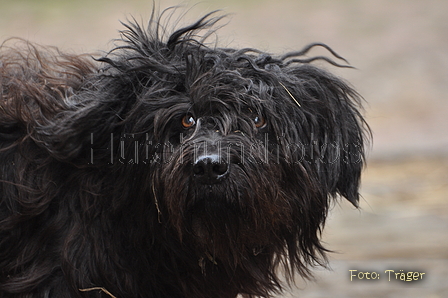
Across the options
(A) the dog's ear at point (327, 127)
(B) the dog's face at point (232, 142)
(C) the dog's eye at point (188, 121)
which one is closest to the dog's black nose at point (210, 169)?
(B) the dog's face at point (232, 142)

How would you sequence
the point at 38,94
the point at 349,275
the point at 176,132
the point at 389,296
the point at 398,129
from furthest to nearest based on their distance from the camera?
the point at 398,129, the point at 349,275, the point at 389,296, the point at 38,94, the point at 176,132

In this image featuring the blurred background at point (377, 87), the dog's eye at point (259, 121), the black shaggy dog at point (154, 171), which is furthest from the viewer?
the blurred background at point (377, 87)

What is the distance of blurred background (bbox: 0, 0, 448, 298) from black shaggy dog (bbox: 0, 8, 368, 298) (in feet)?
2.15

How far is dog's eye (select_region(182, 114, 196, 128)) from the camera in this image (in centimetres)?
350

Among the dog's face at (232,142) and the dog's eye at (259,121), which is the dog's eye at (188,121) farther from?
the dog's eye at (259,121)

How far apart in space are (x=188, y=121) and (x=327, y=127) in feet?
2.90

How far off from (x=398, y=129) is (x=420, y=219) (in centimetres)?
409

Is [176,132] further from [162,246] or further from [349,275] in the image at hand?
[349,275]

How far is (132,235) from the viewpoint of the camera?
3.62 m

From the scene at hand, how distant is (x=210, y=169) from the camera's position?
3129 mm

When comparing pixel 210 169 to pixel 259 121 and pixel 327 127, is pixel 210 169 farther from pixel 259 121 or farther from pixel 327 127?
pixel 327 127

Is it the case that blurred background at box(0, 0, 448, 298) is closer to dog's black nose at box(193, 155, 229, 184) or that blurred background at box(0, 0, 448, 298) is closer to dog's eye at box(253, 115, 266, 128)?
dog's eye at box(253, 115, 266, 128)

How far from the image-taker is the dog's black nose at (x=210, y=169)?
3.12 metres

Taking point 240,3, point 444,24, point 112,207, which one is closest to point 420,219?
point 112,207
